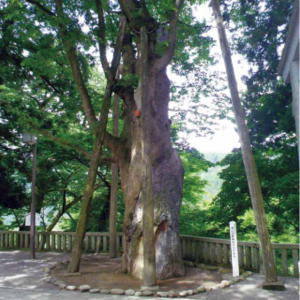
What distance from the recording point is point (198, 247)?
35.4ft

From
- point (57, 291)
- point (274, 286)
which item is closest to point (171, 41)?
point (274, 286)

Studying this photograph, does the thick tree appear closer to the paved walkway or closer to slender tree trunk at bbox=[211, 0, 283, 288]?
the paved walkway

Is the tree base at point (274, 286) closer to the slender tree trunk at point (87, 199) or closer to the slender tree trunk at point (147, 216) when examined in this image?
the slender tree trunk at point (147, 216)

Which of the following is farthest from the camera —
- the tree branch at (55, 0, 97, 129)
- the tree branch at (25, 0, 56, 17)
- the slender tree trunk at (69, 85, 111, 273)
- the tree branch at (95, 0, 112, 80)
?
the tree branch at (25, 0, 56, 17)

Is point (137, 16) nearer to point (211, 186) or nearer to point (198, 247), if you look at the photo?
point (198, 247)

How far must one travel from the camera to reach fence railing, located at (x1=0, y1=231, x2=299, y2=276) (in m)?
8.77

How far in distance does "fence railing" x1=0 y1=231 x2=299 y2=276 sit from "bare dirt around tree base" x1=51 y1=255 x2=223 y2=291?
0.90 metres

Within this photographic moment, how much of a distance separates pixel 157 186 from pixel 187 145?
7.23m

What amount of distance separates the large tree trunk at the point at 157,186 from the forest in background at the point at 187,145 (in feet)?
5.76

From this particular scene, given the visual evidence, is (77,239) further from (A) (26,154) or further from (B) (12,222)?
(B) (12,222)

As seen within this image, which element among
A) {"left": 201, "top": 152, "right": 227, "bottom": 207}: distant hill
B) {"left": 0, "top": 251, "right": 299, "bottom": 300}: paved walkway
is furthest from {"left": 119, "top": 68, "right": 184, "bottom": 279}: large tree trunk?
{"left": 201, "top": 152, "right": 227, "bottom": 207}: distant hill

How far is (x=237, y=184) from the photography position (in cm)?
1214

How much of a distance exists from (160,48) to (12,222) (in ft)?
48.9

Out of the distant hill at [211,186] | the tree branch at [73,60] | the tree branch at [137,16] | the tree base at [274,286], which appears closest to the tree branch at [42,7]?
the tree branch at [73,60]
